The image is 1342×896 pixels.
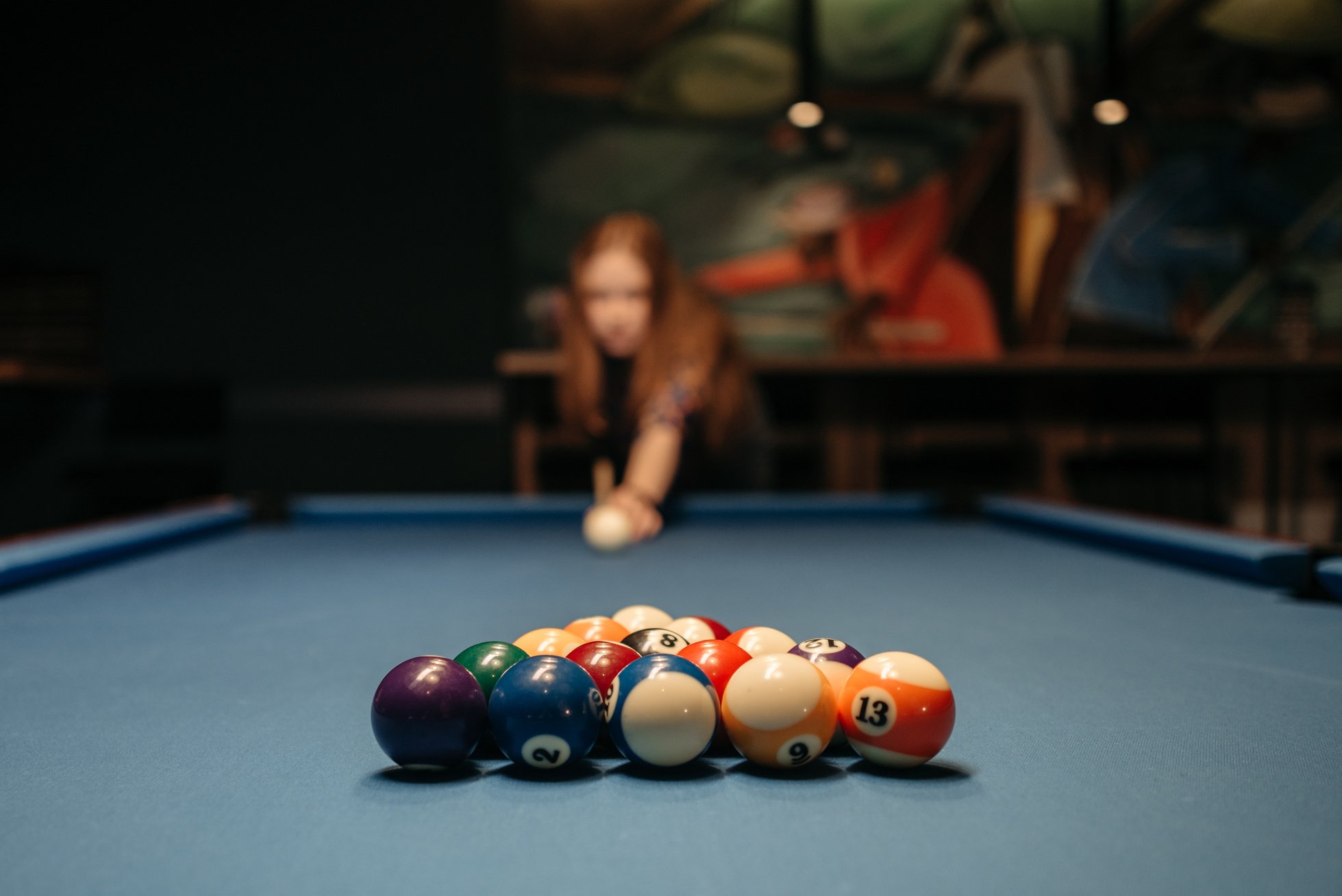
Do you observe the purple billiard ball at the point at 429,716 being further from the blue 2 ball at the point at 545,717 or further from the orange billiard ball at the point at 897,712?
the orange billiard ball at the point at 897,712

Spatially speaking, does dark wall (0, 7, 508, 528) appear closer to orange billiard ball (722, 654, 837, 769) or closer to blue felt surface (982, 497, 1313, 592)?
blue felt surface (982, 497, 1313, 592)

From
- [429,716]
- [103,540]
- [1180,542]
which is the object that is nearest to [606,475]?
[103,540]

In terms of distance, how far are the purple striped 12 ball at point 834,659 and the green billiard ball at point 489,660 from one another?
328 millimetres

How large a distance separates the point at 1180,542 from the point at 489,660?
1698 millimetres

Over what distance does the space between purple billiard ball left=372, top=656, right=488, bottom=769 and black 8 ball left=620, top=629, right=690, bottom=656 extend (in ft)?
0.82

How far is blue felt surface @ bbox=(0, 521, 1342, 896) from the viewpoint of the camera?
2.25 ft

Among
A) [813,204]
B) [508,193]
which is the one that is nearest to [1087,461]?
[813,204]

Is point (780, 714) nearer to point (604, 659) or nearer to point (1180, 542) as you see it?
point (604, 659)

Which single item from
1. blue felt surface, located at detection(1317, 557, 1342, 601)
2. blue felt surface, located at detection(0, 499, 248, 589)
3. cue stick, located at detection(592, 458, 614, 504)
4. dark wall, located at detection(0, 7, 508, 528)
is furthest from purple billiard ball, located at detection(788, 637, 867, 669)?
dark wall, located at detection(0, 7, 508, 528)

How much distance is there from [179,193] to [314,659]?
15.5 feet

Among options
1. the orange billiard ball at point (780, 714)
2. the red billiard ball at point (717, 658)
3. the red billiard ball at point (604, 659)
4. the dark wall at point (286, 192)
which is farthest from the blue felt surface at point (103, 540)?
the dark wall at point (286, 192)

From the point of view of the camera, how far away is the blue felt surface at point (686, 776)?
69 centimetres

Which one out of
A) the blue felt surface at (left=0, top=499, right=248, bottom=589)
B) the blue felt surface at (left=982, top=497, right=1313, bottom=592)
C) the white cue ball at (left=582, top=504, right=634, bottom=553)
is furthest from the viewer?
the white cue ball at (left=582, top=504, right=634, bottom=553)

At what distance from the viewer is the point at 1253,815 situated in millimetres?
777
